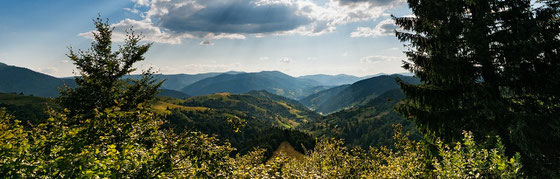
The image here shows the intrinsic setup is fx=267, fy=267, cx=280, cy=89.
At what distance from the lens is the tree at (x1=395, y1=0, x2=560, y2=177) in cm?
1266

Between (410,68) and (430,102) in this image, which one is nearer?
(430,102)

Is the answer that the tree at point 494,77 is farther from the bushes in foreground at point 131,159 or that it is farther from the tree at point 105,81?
the tree at point 105,81

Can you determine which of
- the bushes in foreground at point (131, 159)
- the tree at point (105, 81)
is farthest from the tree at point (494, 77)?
the tree at point (105, 81)

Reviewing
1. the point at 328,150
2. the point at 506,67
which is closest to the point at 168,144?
the point at 328,150

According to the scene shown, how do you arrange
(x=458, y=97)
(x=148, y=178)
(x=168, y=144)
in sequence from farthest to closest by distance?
(x=458, y=97), (x=168, y=144), (x=148, y=178)

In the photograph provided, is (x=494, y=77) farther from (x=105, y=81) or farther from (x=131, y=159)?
(x=105, y=81)

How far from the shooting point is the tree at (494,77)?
41.5 ft

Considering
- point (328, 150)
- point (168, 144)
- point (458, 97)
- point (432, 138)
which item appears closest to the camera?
point (168, 144)

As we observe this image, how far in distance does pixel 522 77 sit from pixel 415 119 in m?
5.28

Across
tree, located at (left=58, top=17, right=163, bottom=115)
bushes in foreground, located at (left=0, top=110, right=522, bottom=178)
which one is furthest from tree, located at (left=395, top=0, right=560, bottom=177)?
tree, located at (left=58, top=17, right=163, bottom=115)

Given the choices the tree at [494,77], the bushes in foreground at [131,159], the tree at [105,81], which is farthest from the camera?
the tree at [105,81]

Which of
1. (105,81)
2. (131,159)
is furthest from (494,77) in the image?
(105,81)

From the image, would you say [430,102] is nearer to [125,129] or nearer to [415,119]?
[415,119]

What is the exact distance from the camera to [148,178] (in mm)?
7168
